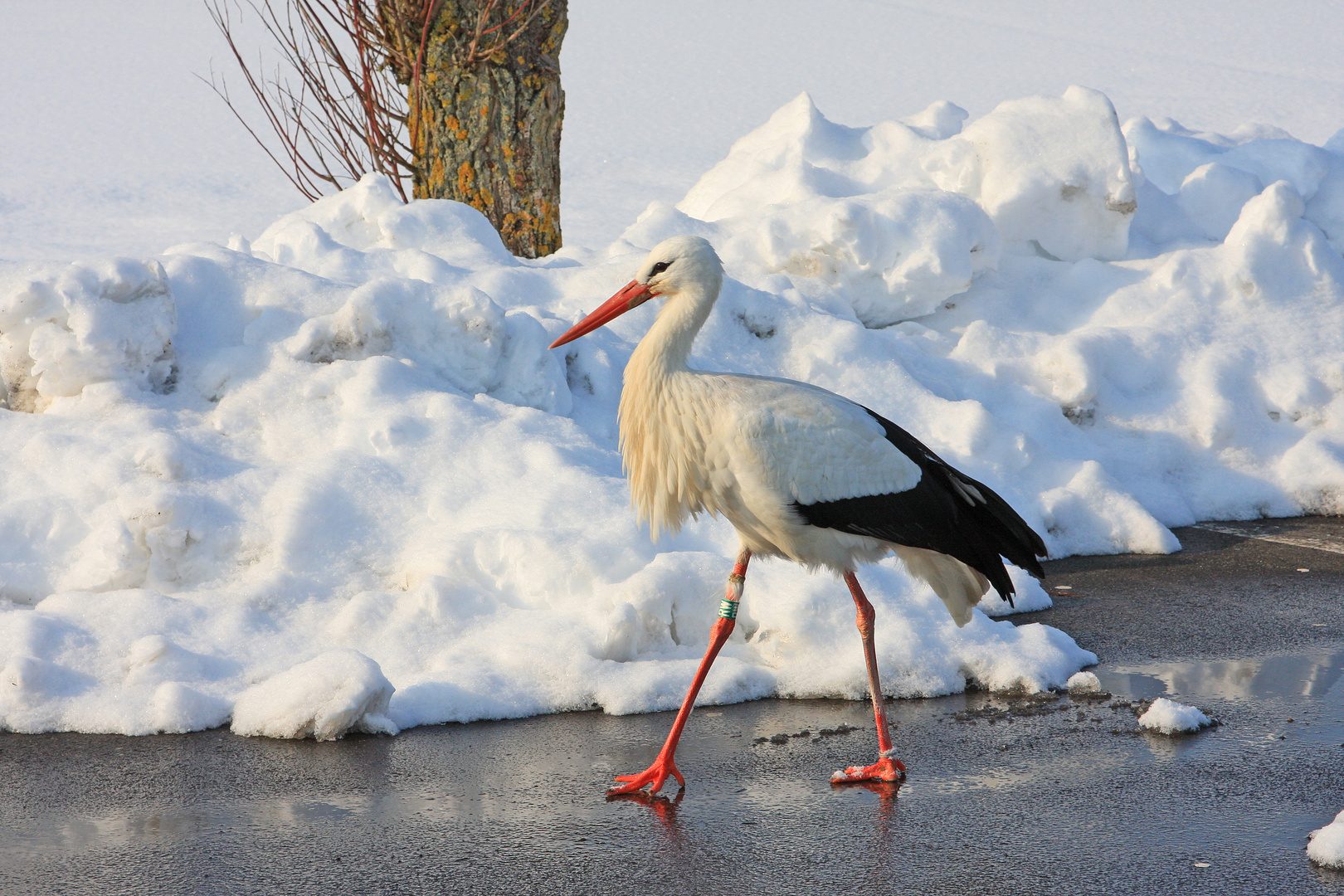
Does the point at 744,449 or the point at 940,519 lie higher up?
the point at 744,449

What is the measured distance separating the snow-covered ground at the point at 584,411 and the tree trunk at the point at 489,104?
3.12 ft

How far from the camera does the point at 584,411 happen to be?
695cm

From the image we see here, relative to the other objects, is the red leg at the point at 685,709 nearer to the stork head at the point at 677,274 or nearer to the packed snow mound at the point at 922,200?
the stork head at the point at 677,274

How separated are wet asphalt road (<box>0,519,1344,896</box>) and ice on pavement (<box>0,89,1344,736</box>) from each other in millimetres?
259

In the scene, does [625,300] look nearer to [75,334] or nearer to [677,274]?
[677,274]

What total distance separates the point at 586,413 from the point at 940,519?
334 centimetres

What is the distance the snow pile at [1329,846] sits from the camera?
10.1ft

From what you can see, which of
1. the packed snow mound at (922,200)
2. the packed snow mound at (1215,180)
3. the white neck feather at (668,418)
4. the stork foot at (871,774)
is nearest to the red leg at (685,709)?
the white neck feather at (668,418)

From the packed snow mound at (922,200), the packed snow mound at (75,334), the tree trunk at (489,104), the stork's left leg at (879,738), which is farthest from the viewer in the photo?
the tree trunk at (489,104)

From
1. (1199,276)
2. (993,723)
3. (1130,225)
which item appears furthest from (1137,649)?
(1130,225)

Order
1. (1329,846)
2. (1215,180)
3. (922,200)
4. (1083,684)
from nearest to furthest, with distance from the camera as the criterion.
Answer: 1. (1329,846)
2. (1083,684)
3. (922,200)
4. (1215,180)

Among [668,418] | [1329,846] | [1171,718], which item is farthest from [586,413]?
[1329,846]

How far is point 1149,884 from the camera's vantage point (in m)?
3.03

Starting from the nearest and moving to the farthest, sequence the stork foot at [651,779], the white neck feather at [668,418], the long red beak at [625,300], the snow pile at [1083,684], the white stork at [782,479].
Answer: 1. the stork foot at [651,779]
2. the white stork at [782,479]
3. the white neck feather at [668,418]
4. the long red beak at [625,300]
5. the snow pile at [1083,684]
